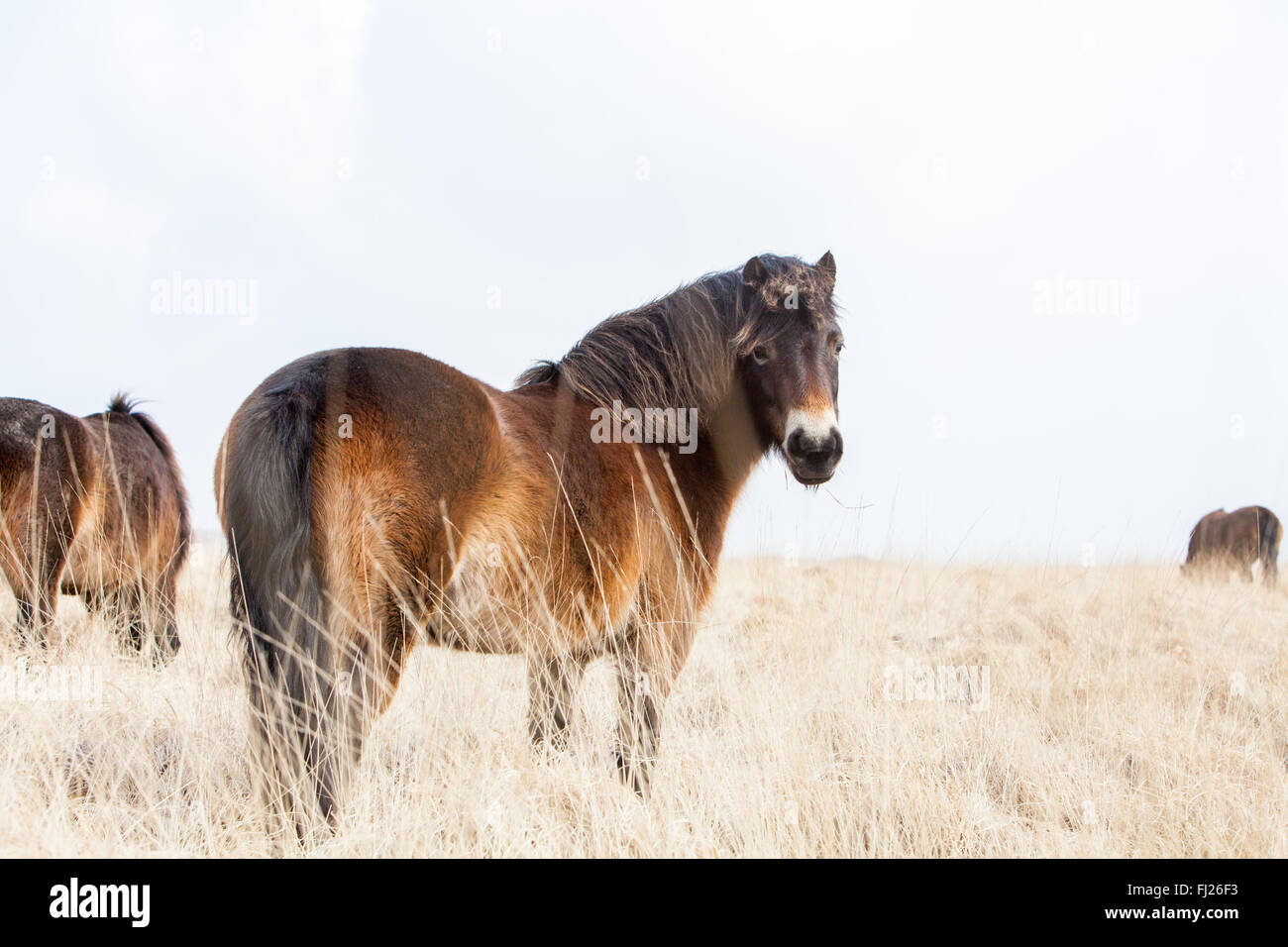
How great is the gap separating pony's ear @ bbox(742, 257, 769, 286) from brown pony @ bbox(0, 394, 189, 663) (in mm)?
4685

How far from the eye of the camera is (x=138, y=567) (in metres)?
7.04

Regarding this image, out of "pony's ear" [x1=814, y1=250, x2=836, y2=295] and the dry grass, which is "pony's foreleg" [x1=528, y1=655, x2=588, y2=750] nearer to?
the dry grass

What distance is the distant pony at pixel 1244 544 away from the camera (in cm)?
1514

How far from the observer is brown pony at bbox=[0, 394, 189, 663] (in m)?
5.98

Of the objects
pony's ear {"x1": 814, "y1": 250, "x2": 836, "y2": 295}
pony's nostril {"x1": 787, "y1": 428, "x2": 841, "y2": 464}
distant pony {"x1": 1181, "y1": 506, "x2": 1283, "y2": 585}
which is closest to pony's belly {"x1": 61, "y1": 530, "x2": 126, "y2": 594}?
pony's nostril {"x1": 787, "y1": 428, "x2": 841, "y2": 464}

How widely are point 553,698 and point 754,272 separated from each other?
240 cm

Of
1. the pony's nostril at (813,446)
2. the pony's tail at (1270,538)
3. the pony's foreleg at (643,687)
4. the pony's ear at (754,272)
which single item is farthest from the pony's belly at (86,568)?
the pony's tail at (1270,538)

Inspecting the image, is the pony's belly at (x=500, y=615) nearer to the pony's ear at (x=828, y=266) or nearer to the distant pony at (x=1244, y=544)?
the pony's ear at (x=828, y=266)

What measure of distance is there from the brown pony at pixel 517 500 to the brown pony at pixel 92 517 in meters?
3.76

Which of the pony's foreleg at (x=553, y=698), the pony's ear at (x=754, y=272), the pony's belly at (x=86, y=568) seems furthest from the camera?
the pony's belly at (x=86, y=568)

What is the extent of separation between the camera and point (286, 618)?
2.59m

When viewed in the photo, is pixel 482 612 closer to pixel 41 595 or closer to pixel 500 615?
pixel 500 615

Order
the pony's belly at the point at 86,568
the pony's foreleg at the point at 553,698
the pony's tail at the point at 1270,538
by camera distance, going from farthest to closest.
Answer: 1. the pony's tail at the point at 1270,538
2. the pony's belly at the point at 86,568
3. the pony's foreleg at the point at 553,698
